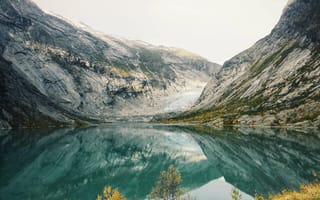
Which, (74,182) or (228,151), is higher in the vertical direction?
(228,151)

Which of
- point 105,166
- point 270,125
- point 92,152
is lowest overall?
point 92,152

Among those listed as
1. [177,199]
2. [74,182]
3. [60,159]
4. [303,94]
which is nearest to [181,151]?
[60,159]

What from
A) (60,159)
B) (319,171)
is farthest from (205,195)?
(60,159)

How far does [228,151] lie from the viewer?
99062mm

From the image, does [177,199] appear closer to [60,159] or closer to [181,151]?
[60,159]

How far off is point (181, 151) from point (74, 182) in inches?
2166

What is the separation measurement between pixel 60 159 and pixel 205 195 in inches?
2208

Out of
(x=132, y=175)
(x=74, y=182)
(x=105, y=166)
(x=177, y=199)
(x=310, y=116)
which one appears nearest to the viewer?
(x=177, y=199)

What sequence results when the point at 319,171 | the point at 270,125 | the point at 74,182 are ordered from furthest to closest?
the point at 270,125 → the point at 74,182 → the point at 319,171

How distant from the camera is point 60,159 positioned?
95750mm

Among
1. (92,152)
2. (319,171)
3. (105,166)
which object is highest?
(319,171)

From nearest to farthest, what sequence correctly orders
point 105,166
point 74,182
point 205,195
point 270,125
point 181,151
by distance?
point 205,195
point 74,182
point 105,166
point 181,151
point 270,125

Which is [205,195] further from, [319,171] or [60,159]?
[60,159]

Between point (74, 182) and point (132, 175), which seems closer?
point (74, 182)
